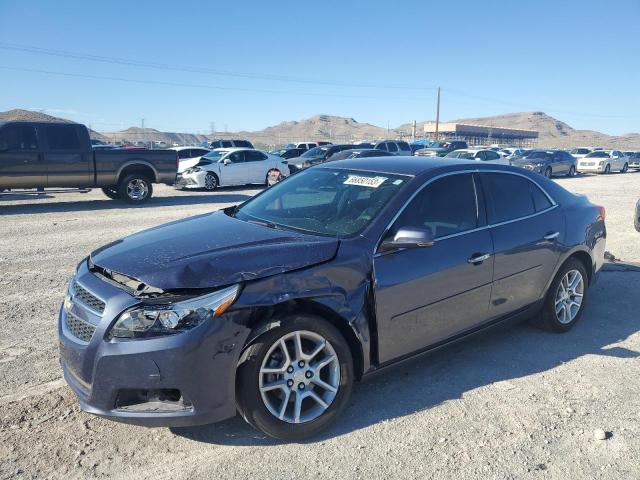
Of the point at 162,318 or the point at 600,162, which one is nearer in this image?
the point at 162,318

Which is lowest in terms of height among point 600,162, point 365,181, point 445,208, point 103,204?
point 600,162

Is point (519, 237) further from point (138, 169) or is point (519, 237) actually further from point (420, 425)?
point (138, 169)

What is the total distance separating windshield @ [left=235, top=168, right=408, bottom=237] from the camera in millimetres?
3719

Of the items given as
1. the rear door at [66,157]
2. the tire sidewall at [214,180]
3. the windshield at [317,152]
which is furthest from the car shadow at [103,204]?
the windshield at [317,152]

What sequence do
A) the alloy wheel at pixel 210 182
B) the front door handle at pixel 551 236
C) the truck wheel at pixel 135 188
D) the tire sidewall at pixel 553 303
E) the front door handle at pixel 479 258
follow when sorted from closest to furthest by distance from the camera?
the front door handle at pixel 479 258, the front door handle at pixel 551 236, the tire sidewall at pixel 553 303, the truck wheel at pixel 135 188, the alloy wheel at pixel 210 182

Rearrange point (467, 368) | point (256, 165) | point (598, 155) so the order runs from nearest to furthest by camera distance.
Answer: point (467, 368) → point (256, 165) → point (598, 155)

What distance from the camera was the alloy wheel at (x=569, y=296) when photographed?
4820mm

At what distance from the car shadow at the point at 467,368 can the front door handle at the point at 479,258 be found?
629 millimetres

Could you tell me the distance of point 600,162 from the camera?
33.3 metres

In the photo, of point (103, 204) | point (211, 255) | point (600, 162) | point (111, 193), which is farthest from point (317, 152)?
point (211, 255)

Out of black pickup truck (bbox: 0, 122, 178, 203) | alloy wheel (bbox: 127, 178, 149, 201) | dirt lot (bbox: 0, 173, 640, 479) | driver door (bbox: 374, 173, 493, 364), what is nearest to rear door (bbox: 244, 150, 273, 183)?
→ black pickup truck (bbox: 0, 122, 178, 203)

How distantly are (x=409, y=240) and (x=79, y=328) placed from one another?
6.64 feet

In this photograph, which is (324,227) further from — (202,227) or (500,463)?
(500,463)

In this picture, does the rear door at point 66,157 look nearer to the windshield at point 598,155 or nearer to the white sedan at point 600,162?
the white sedan at point 600,162
